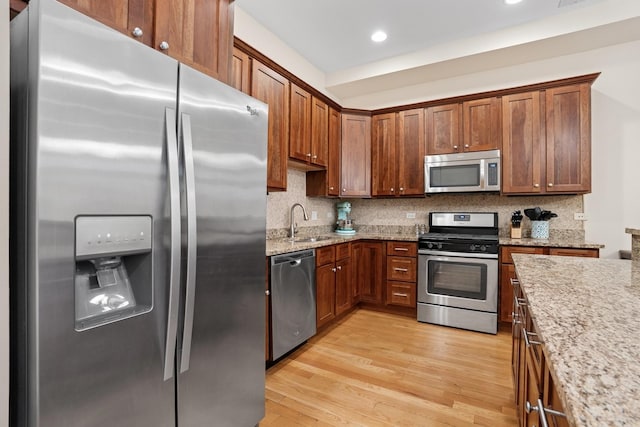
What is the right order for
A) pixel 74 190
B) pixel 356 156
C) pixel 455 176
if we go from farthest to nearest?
pixel 356 156
pixel 455 176
pixel 74 190

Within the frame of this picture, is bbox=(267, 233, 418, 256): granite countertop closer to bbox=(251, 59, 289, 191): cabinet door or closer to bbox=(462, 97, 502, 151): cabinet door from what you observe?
bbox=(251, 59, 289, 191): cabinet door

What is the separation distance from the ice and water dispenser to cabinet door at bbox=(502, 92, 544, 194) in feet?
11.3

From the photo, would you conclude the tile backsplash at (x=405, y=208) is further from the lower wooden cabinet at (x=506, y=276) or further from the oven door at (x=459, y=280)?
the oven door at (x=459, y=280)

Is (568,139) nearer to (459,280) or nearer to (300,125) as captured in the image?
(459,280)

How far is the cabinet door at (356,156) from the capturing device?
3947 mm

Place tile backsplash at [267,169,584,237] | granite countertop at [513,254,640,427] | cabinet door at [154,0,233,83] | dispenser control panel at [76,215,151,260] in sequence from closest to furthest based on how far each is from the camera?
1. granite countertop at [513,254,640,427]
2. dispenser control panel at [76,215,151,260]
3. cabinet door at [154,0,233,83]
4. tile backsplash at [267,169,584,237]

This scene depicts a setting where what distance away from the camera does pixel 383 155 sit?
13.1ft

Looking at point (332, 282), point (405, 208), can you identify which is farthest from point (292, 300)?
point (405, 208)

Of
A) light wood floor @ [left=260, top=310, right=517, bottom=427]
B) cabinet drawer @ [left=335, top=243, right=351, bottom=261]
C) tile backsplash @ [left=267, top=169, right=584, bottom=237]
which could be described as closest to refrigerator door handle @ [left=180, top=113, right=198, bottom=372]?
light wood floor @ [left=260, top=310, right=517, bottom=427]

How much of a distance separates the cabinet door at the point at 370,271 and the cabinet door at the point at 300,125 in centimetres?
130

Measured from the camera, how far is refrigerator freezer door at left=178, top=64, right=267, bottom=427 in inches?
50.0

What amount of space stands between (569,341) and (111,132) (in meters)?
1.35

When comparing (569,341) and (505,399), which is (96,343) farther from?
(505,399)

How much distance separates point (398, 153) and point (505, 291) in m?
1.92
